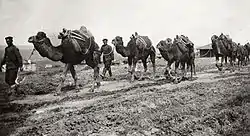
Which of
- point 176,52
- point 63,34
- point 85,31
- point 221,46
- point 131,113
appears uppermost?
point 85,31

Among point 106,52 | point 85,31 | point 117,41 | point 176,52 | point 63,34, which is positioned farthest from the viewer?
point 106,52

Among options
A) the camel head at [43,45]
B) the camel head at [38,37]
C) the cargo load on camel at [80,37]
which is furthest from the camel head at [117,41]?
the camel head at [38,37]

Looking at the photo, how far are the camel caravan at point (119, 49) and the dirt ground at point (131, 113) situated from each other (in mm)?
713

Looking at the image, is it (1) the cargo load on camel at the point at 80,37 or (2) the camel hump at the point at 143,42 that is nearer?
(1) the cargo load on camel at the point at 80,37

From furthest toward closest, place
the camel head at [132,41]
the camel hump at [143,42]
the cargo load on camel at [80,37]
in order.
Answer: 1. the camel hump at [143,42]
2. the camel head at [132,41]
3. the cargo load on camel at [80,37]

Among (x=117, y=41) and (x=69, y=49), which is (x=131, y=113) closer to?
(x=69, y=49)

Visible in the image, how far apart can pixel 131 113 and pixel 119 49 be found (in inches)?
141

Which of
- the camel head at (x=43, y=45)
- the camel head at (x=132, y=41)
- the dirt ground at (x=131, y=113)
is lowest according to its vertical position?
the dirt ground at (x=131, y=113)

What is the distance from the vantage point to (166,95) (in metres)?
5.37

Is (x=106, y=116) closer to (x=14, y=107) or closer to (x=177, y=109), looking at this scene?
(x=177, y=109)

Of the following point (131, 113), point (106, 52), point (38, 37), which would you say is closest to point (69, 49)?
point (38, 37)

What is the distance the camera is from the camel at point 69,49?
5.30 m

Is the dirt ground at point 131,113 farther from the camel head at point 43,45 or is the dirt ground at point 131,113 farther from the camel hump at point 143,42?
the camel hump at point 143,42

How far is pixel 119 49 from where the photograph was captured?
25.5 ft
